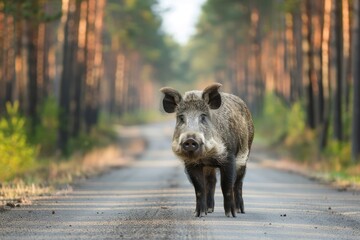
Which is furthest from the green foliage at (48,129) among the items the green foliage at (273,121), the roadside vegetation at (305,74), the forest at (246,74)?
the green foliage at (273,121)

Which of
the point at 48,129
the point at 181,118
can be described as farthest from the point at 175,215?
the point at 48,129

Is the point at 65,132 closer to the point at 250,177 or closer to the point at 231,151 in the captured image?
the point at 250,177

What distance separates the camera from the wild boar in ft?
36.6

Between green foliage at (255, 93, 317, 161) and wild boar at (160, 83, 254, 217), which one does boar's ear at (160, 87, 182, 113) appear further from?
green foliage at (255, 93, 317, 161)

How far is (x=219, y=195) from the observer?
54.5 ft

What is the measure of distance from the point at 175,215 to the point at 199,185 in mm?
649

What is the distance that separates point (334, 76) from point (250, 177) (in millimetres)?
7242

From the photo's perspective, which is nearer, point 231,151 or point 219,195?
point 231,151

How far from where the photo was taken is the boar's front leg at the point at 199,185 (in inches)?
477

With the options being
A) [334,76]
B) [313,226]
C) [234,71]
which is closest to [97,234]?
[313,226]

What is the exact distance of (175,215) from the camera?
490 inches

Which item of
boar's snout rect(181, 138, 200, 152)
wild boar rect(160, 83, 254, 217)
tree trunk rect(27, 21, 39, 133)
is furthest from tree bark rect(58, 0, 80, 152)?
boar's snout rect(181, 138, 200, 152)

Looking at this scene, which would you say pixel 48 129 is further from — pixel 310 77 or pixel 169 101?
pixel 169 101

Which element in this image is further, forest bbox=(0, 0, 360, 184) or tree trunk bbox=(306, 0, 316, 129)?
tree trunk bbox=(306, 0, 316, 129)
